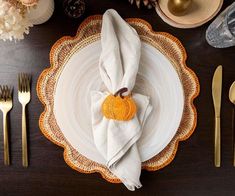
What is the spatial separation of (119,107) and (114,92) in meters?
0.03

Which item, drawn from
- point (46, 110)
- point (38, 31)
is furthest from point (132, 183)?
point (38, 31)

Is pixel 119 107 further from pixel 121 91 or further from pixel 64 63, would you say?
pixel 64 63

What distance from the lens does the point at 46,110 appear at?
0.62 m

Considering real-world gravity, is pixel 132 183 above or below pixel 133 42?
below

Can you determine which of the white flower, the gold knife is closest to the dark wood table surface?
the gold knife

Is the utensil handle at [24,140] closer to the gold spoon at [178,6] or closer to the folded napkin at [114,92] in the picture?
the folded napkin at [114,92]

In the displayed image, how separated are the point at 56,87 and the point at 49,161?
0.48ft

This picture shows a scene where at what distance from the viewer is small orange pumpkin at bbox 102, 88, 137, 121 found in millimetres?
568

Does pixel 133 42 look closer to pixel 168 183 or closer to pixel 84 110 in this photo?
pixel 84 110

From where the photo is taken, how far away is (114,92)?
58 cm

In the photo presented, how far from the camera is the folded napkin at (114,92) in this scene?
58cm

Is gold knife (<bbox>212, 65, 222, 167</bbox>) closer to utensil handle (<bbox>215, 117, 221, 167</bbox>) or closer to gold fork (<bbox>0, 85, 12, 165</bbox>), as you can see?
utensil handle (<bbox>215, 117, 221, 167</bbox>)

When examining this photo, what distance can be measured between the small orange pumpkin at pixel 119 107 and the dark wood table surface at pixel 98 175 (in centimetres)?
13

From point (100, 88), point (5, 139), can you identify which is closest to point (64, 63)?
point (100, 88)
